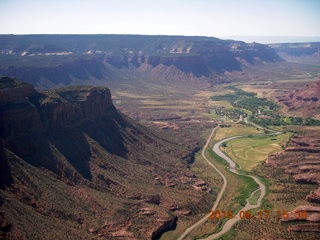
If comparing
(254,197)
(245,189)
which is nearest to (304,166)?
(245,189)

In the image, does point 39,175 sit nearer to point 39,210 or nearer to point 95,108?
point 39,210

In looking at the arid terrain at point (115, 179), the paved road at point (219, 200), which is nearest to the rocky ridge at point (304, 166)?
the arid terrain at point (115, 179)

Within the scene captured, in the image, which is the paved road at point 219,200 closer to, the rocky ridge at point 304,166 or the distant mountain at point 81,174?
the distant mountain at point 81,174

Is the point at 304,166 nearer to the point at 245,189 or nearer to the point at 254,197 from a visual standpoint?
the point at 245,189

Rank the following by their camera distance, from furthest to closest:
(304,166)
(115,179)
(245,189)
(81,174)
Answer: (304,166) < (245,189) < (115,179) < (81,174)

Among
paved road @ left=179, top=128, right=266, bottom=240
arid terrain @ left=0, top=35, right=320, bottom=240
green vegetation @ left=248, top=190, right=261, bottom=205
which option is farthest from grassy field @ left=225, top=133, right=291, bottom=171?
green vegetation @ left=248, top=190, right=261, bottom=205

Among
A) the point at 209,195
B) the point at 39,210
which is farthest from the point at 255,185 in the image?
the point at 39,210
